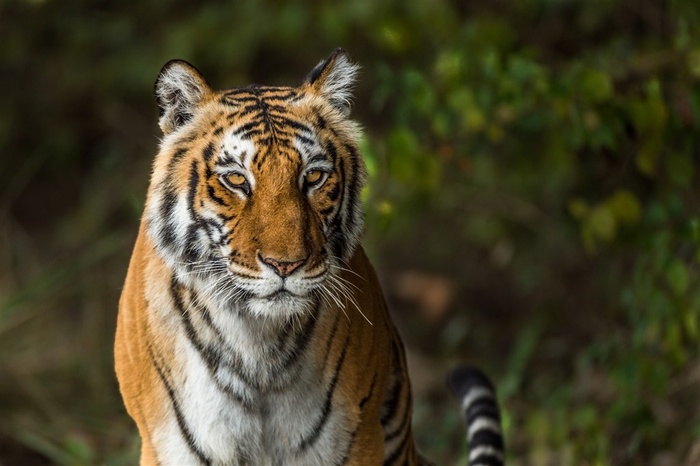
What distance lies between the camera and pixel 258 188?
8.82ft

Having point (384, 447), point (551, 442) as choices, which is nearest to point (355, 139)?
point (384, 447)

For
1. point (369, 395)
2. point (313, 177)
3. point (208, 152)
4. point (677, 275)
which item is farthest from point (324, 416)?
point (677, 275)

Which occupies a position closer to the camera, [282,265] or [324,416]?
[282,265]

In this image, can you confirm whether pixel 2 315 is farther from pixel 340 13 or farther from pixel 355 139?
pixel 355 139

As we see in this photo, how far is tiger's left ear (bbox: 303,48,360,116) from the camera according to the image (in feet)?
9.76

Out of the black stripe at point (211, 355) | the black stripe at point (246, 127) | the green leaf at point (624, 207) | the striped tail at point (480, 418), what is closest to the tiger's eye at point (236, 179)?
the black stripe at point (246, 127)

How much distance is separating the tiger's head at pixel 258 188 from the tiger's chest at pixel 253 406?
161 mm

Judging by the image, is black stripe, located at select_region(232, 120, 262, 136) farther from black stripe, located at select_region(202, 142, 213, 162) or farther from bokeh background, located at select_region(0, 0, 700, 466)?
bokeh background, located at select_region(0, 0, 700, 466)

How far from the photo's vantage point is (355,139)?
299 centimetres

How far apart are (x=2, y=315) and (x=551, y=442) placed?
272 cm

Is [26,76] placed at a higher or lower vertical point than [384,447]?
higher

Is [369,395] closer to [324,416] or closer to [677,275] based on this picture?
[324,416]

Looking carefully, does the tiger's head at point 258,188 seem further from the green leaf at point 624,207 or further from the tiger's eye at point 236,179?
the green leaf at point 624,207

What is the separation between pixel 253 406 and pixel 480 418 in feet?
3.43
